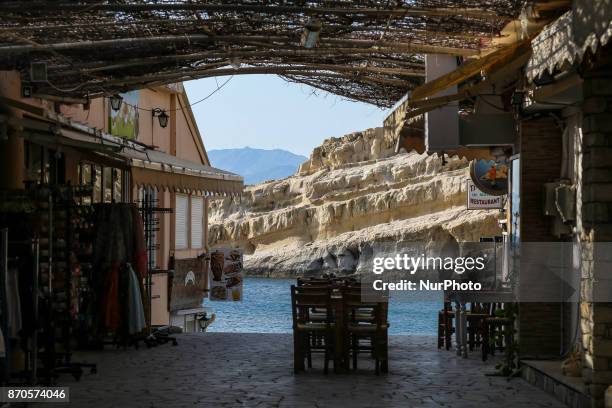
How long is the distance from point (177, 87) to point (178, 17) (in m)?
13.1

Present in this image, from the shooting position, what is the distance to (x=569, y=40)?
812cm

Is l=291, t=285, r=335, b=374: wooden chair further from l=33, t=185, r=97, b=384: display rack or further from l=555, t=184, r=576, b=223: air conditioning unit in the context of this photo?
l=555, t=184, r=576, b=223: air conditioning unit

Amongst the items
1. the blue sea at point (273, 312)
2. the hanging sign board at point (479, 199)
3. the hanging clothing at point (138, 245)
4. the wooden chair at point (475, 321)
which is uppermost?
the hanging sign board at point (479, 199)

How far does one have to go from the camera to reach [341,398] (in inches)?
413

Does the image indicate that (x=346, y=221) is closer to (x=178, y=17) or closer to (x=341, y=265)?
(x=341, y=265)

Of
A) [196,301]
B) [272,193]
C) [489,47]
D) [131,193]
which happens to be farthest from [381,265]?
[272,193]

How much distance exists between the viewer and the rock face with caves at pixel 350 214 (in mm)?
82625

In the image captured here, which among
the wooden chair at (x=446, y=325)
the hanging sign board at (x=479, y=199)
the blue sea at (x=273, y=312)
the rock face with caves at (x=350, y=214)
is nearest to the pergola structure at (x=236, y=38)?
the wooden chair at (x=446, y=325)

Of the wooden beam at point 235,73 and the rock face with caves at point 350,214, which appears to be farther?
the rock face with caves at point 350,214

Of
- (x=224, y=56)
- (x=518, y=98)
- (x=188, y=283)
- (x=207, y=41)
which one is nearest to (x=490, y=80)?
(x=518, y=98)

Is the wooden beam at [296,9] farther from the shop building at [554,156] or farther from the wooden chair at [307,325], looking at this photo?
the wooden chair at [307,325]

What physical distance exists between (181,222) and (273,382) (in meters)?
13.5

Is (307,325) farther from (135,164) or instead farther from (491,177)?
(491,177)

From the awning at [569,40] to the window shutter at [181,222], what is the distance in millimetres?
15894
